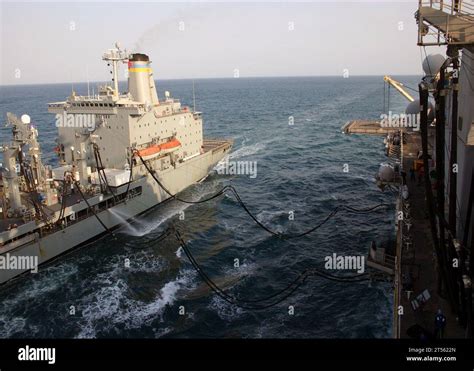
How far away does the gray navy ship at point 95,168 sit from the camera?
2244 centimetres

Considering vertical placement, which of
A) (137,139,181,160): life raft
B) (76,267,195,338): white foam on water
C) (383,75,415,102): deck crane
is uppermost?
(383,75,415,102): deck crane

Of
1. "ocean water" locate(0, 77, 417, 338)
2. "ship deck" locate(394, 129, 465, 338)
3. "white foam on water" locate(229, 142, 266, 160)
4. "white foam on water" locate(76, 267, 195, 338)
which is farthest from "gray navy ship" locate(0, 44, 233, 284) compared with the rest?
"ship deck" locate(394, 129, 465, 338)

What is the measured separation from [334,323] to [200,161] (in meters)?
24.3

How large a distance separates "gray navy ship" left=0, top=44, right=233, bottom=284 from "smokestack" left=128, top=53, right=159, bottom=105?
8 cm

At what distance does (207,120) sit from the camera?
269 ft

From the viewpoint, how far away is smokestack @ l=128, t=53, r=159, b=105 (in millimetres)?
33741

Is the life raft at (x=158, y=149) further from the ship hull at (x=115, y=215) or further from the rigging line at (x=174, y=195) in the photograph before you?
the ship hull at (x=115, y=215)

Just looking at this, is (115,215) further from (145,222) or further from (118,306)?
(118,306)
